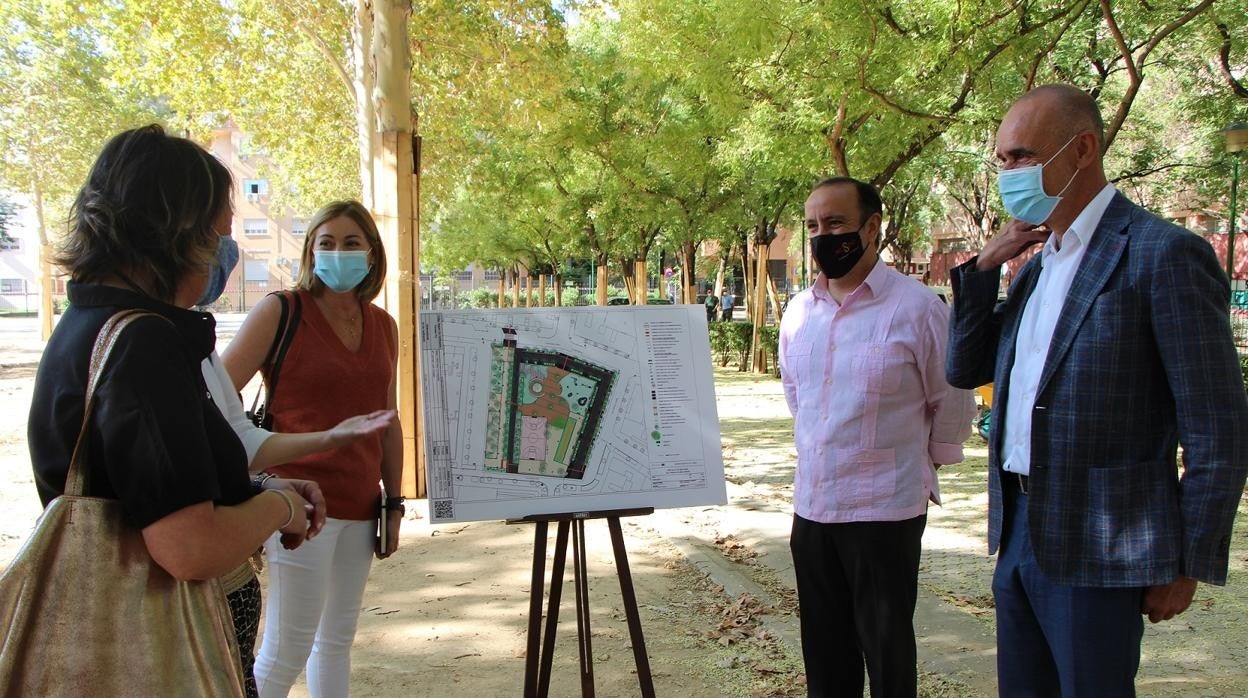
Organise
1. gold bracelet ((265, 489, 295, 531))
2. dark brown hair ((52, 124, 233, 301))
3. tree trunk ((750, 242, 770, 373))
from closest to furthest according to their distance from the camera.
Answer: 1. dark brown hair ((52, 124, 233, 301))
2. gold bracelet ((265, 489, 295, 531))
3. tree trunk ((750, 242, 770, 373))

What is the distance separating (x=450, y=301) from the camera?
40375 millimetres

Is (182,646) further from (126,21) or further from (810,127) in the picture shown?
(126,21)

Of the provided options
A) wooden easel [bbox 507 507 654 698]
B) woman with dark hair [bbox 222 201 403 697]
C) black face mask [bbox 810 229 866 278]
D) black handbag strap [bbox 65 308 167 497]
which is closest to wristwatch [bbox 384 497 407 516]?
woman with dark hair [bbox 222 201 403 697]

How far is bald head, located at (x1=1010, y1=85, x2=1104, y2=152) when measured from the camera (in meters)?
2.10

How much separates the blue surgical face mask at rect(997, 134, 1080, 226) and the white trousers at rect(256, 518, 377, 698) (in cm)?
220

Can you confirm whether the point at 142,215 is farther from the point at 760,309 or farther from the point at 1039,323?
the point at 760,309

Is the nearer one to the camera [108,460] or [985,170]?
[108,460]

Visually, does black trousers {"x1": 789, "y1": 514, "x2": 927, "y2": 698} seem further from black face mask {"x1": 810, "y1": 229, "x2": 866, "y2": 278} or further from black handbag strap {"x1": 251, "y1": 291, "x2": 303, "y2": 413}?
black handbag strap {"x1": 251, "y1": 291, "x2": 303, "y2": 413}

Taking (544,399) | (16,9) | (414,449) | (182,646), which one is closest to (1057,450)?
(544,399)

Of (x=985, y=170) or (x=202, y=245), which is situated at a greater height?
(x=985, y=170)

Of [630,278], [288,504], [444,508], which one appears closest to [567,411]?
[444,508]

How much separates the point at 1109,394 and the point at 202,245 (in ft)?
6.57

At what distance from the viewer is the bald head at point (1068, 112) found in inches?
82.8

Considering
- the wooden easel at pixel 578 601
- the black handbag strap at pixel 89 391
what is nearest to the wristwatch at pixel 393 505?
the wooden easel at pixel 578 601
